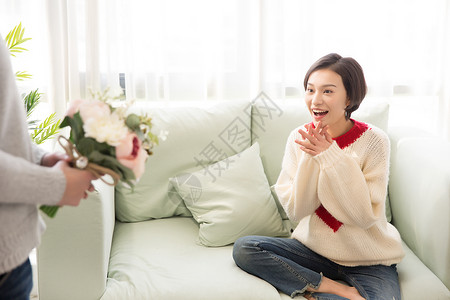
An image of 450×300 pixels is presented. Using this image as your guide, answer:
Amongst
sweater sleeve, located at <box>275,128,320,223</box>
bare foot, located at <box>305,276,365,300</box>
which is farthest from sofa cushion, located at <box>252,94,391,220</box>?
bare foot, located at <box>305,276,365,300</box>

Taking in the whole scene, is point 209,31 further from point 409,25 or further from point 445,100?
point 445,100

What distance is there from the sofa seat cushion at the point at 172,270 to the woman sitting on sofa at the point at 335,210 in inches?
3.6

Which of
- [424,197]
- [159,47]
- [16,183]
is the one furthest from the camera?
[159,47]

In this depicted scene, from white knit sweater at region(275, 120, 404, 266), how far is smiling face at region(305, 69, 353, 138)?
10 centimetres

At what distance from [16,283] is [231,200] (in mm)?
1191

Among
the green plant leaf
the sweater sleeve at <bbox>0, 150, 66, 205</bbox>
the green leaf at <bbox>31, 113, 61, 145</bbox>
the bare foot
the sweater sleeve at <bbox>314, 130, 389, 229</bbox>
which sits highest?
the green plant leaf

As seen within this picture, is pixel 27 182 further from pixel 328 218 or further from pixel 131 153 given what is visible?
pixel 328 218

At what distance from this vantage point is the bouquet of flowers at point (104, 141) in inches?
41.9

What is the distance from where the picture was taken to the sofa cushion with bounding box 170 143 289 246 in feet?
6.84

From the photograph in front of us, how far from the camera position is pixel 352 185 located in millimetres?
1764

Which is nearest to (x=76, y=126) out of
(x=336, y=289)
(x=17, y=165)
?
(x=17, y=165)

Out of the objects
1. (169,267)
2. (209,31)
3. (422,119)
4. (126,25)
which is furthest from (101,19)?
(422,119)

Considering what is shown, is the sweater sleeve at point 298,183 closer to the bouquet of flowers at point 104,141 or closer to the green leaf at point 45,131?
the bouquet of flowers at point 104,141

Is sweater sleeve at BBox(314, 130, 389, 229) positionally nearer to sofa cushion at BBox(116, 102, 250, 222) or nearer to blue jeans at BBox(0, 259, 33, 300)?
sofa cushion at BBox(116, 102, 250, 222)
